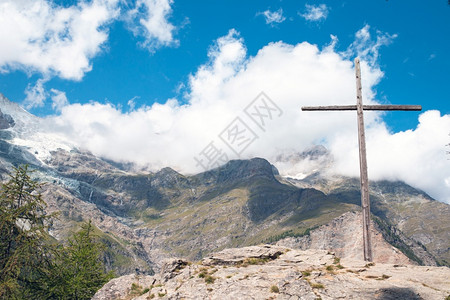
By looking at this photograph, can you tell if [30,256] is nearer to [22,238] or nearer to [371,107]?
[22,238]

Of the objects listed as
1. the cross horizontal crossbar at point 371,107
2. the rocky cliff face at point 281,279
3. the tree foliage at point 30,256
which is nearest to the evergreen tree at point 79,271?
the tree foliage at point 30,256

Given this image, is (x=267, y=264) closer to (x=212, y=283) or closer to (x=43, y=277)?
(x=212, y=283)

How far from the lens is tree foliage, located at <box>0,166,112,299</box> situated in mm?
30609

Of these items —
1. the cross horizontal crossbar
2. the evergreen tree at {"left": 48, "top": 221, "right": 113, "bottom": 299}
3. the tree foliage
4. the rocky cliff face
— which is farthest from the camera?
the evergreen tree at {"left": 48, "top": 221, "right": 113, "bottom": 299}

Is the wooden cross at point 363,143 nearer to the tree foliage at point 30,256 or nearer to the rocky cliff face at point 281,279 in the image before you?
the rocky cliff face at point 281,279

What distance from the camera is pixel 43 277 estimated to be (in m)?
34.0

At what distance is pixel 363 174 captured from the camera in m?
20.7

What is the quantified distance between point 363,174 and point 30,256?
1219 inches

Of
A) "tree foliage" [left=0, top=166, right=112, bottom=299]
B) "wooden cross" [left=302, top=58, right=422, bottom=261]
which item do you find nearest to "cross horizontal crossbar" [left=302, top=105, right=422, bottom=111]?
"wooden cross" [left=302, top=58, right=422, bottom=261]

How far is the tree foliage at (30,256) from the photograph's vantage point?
30.6 metres

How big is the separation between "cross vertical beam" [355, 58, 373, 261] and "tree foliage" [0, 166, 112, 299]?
87.6 ft

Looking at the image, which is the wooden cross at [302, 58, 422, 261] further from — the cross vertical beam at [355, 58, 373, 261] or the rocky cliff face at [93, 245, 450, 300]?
the rocky cliff face at [93, 245, 450, 300]

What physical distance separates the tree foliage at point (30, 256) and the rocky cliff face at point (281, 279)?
336 inches

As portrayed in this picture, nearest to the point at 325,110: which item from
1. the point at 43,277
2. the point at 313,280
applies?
the point at 313,280
